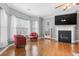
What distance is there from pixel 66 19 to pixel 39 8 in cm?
71

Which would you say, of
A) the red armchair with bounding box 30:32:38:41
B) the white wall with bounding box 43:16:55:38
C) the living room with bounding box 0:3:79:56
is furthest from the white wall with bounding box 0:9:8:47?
the white wall with bounding box 43:16:55:38

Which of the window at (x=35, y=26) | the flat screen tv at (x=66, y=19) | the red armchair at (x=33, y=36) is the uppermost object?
the flat screen tv at (x=66, y=19)

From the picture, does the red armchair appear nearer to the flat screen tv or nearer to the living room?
the living room

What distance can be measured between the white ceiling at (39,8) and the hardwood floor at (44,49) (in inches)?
25.9

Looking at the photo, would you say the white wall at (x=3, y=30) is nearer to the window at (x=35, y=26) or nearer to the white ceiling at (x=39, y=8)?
the white ceiling at (x=39, y=8)

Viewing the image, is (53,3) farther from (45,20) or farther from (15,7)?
(15,7)

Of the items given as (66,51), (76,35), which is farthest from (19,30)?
(76,35)

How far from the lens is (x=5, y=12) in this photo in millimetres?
2383

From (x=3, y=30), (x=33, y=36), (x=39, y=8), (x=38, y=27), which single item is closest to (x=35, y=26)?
(x=38, y=27)

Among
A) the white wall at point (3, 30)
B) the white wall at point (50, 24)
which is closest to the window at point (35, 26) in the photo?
the white wall at point (50, 24)

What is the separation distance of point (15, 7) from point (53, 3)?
0.80m

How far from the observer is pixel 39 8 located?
8.36 ft

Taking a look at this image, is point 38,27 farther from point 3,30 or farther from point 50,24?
point 3,30

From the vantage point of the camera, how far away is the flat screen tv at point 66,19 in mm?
2622
